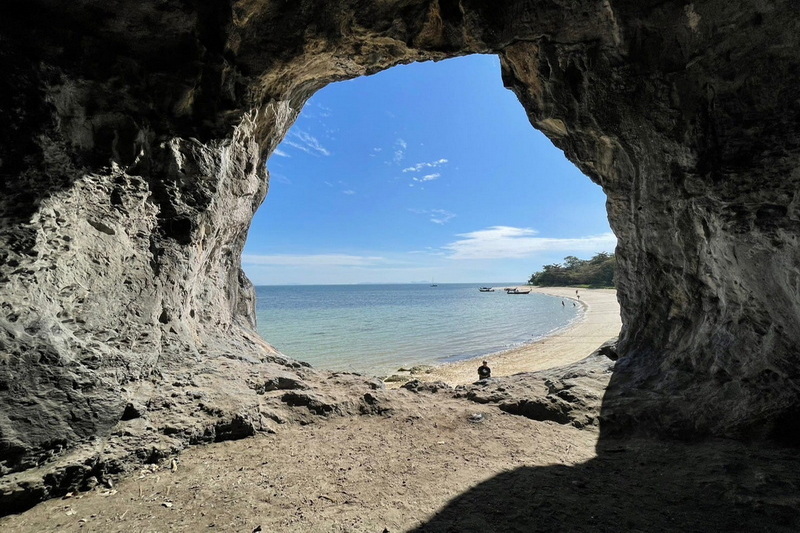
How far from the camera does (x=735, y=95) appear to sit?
520 cm

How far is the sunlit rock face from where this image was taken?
14.5ft

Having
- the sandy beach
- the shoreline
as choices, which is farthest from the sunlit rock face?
the sandy beach

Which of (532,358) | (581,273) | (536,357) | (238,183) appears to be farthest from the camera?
(581,273)

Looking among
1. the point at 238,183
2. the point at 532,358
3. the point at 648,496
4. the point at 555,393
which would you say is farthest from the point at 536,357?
the point at 238,183

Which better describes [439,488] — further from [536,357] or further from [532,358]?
[536,357]

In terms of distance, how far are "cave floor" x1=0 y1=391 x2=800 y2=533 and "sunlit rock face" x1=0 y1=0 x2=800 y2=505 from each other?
1.73 feet

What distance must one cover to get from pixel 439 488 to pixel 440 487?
0.9 inches

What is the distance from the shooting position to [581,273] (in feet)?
350

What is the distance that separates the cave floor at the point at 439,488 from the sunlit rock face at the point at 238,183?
0.53m

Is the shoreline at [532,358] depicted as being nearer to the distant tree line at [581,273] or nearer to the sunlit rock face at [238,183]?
the sunlit rock face at [238,183]

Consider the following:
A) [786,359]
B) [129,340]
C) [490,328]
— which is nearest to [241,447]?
[129,340]

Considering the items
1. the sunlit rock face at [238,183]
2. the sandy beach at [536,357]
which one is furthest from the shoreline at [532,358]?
the sunlit rock face at [238,183]

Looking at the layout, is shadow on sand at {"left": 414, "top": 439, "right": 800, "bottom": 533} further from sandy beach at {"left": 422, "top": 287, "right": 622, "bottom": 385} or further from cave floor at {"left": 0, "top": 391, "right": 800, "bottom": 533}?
sandy beach at {"left": 422, "top": 287, "right": 622, "bottom": 385}

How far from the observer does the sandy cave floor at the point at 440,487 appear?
3518 mm
